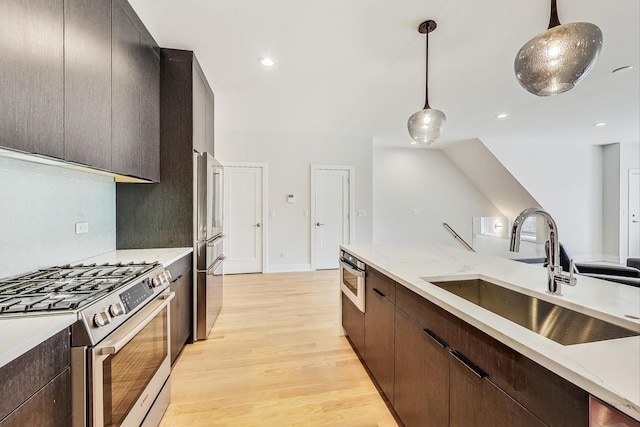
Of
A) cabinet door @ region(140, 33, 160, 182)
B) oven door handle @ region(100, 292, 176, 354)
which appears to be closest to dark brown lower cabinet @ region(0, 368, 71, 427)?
oven door handle @ region(100, 292, 176, 354)

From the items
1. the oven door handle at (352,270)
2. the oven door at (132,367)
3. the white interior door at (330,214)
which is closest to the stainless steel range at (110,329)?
the oven door at (132,367)

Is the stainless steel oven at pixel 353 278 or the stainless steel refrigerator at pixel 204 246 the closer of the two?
the stainless steel oven at pixel 353 278

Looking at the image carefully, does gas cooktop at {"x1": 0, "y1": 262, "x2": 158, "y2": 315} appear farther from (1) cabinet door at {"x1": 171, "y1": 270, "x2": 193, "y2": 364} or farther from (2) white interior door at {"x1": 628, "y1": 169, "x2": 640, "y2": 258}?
(2) white interior door at {"x1": 628, "y1": 169, "x2": 640, "y2": 258}

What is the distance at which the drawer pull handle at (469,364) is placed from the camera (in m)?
0.89

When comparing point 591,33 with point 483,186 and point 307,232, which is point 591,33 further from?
point 483,186

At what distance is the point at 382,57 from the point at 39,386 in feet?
9.61

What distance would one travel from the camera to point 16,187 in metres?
1.40

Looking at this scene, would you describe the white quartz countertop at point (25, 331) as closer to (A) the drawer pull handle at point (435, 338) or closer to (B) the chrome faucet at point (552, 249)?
Result: (A) the drawer pull handle at point (435, 338)

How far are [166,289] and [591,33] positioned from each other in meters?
2.46

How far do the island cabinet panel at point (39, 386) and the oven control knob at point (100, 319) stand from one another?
8 centimetres

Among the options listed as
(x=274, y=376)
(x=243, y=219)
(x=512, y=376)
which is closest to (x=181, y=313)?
(x=274, y=376)

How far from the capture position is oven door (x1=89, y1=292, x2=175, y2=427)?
971 millimetres

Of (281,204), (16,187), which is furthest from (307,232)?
(16,187)

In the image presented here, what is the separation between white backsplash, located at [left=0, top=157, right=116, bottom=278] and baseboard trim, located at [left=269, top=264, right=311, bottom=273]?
3.05 m
